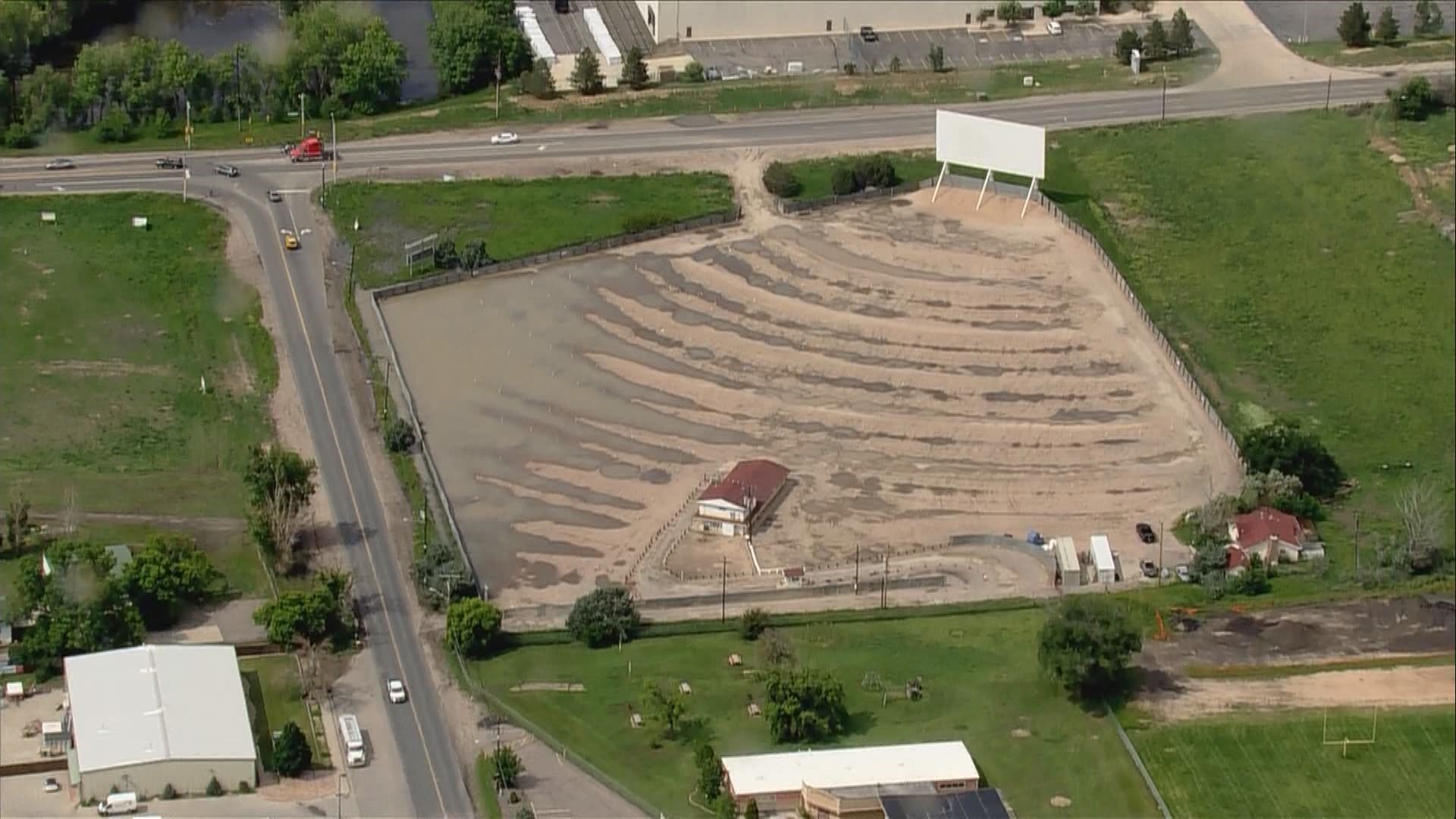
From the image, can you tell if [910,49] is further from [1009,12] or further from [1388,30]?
[1388,30]

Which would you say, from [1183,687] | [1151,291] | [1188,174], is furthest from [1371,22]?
[1183,687]

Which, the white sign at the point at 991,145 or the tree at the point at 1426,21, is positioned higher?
the tree at the point at 1426,21

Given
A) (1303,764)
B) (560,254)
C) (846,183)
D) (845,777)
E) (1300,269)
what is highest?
(846,183)

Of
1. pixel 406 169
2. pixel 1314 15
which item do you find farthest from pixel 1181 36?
pixel 406 169

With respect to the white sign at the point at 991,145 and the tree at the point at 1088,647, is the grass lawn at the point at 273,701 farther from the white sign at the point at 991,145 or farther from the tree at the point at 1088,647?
the white sign at the point at 991,145

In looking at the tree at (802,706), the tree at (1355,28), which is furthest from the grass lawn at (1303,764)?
the tree at (1355,28)

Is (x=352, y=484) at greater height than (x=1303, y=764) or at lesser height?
greater

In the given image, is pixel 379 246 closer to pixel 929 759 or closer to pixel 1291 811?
pixel 929 759
